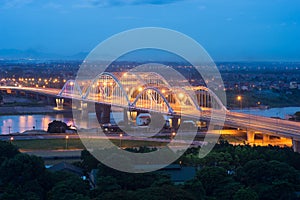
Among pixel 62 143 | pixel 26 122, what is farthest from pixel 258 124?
pixel 26 122

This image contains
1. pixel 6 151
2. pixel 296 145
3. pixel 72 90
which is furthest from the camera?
pixel 72 90

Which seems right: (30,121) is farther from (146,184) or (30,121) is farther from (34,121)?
(146,184)

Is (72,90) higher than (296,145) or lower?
higher

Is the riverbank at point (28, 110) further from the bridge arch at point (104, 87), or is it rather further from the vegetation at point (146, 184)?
the vegetation at point (146, 184)

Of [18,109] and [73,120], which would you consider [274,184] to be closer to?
[73,120]

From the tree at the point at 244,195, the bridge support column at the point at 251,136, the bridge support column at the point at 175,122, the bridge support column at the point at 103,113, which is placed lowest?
the tree at the point at 244,195

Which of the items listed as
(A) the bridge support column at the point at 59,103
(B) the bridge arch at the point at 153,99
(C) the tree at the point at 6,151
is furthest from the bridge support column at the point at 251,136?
(A) the bridge support column at the point at 59,103

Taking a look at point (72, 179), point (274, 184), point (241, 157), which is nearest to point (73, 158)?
point (241, 157)
